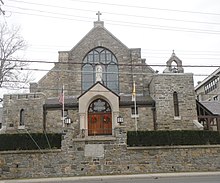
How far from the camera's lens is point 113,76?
108 ft

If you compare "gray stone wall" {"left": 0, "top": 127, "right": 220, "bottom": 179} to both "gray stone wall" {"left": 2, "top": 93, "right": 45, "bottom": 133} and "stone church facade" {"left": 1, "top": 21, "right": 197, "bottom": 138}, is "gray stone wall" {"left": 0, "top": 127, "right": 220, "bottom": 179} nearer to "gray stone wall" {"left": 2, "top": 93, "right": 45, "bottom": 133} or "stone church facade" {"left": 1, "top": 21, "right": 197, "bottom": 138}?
"stone church facade" {"left": 1, "top": 21, "right": 197, "bottom": 138}

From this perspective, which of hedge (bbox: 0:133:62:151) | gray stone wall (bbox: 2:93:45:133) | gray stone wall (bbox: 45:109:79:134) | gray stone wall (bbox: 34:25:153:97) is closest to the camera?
hedge (bbox: 0:133:62:151)

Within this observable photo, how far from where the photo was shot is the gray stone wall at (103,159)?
19.7m

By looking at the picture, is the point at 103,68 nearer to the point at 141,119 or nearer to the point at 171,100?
the point at 141,119

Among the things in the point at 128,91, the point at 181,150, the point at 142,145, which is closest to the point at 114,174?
the point at 142,145

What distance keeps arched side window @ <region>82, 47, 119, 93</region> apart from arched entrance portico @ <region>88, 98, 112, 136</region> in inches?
172

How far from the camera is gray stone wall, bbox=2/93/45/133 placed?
91.8 feet

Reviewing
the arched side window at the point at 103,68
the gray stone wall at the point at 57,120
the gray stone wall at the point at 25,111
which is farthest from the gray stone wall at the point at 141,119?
the gray stone wall at the point at 25,111

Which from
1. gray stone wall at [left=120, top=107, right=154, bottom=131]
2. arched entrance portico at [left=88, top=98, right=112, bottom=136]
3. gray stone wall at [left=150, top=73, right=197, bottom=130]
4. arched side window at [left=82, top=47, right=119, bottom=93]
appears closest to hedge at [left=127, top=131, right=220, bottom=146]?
gray stone wall at [left=150, top=73, right=197, bottom=130]

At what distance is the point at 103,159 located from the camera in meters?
20.0

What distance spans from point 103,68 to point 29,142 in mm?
14381

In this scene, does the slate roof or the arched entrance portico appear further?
the slate roof

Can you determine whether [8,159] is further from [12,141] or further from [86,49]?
[86,49]

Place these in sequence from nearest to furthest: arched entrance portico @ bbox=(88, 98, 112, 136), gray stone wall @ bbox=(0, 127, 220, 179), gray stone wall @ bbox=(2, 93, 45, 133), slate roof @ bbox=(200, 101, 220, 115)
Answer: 1. gray stone wall @ bbox=(0, 127, 220, 179)
2. gray stone wall @ bbox=(2, 93, 45, 133)
3. arched entrance portico @ bbox=(88, 98, 112, 136)
4. slate roof @ bbox=(200, 101, 220, 115)
